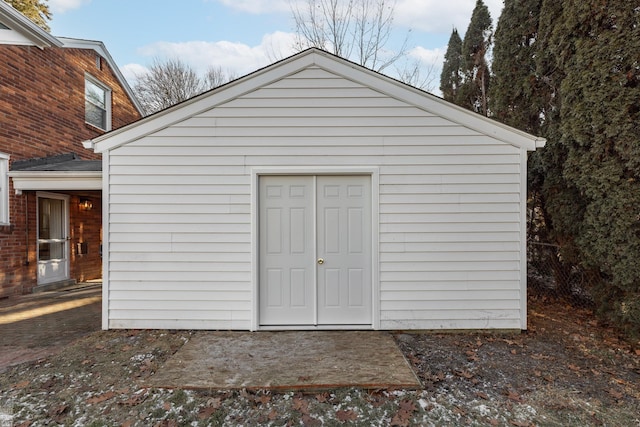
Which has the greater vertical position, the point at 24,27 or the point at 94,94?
the point at 94,94

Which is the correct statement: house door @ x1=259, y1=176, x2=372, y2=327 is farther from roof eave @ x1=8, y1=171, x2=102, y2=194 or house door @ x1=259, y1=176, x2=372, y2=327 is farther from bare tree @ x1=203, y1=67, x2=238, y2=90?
bare tree @ x1=203, y1=67, x2=238, y2=90

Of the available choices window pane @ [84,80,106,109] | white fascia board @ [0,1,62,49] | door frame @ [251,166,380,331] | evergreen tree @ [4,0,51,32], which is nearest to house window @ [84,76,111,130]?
window pane @ [84,80,106,109]

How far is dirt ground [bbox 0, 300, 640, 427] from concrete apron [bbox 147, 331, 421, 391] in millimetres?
102

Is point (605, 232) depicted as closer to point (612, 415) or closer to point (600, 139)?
point (600, 139)

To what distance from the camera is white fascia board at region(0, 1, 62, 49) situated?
11.7 feet

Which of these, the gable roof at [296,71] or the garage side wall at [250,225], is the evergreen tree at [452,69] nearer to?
the gable roof at [296,71]

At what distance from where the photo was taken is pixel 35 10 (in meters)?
14.0

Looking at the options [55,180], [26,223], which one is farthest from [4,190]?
[55,180]

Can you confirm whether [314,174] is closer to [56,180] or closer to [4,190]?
[56,180]

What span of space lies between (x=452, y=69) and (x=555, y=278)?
6.94 meters

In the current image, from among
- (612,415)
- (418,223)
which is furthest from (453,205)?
(612,415)

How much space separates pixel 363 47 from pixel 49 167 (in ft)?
33.3

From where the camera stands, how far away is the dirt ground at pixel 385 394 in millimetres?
2723

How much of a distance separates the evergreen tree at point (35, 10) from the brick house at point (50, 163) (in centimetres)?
816
